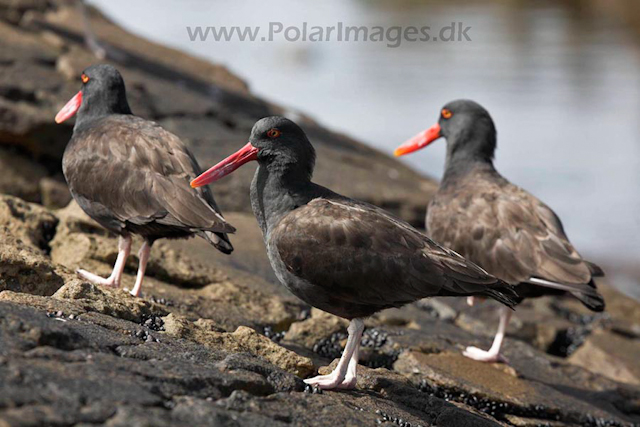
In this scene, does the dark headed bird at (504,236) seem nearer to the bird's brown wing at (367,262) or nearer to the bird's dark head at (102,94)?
the bird's brown wing at (367,262)

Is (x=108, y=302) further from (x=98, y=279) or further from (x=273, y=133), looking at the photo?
(x=273, y=133)

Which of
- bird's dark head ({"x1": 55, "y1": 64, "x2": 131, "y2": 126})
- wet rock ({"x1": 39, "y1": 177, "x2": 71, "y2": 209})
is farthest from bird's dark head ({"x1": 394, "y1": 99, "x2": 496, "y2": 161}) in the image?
wet rock ({"x1": 39, "y1": 177, "x2": 71, "y2": 209})

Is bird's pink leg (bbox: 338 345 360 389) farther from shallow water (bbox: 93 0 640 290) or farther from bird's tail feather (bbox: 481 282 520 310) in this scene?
shallow water (bbox: 93 0 640 290)

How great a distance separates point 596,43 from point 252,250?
1028 inches

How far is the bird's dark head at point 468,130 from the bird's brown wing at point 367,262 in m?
2.68

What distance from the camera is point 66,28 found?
41.5 feet

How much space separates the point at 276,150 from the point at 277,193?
229mm

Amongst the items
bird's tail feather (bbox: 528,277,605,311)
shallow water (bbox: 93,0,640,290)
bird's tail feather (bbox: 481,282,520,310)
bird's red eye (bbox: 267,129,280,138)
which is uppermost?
shallow water (bbox: 93,0,640,290)

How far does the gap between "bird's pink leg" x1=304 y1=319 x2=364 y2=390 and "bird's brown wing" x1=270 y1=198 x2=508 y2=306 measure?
6.5 inches

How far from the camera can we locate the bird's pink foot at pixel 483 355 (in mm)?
5656

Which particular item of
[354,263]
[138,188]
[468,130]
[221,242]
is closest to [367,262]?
[354,263]

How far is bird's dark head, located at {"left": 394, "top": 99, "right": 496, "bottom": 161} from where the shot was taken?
22.5ft

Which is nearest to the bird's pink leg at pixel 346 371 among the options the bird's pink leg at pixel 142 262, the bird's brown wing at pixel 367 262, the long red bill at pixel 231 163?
the bird's brown wing at pixel 367 262

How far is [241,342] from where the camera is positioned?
4.19 metres
